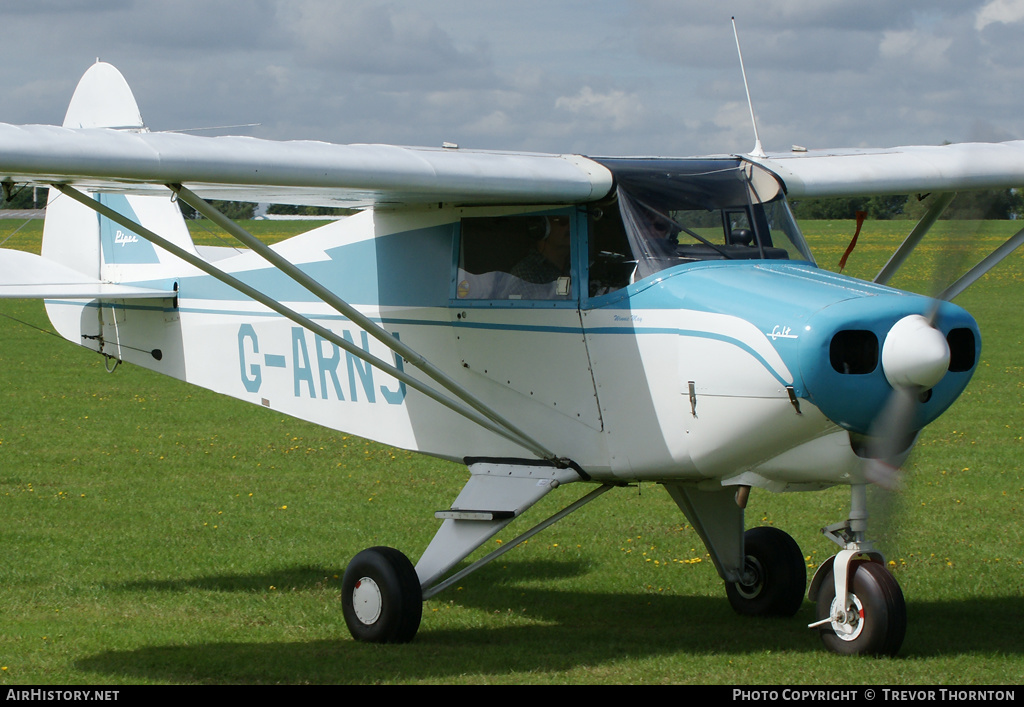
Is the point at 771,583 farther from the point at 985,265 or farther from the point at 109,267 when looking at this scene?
the point at 109,267

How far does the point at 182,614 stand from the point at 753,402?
4.23m

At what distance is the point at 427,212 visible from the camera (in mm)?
7871

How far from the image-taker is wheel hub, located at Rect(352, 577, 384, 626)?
24.3 feet

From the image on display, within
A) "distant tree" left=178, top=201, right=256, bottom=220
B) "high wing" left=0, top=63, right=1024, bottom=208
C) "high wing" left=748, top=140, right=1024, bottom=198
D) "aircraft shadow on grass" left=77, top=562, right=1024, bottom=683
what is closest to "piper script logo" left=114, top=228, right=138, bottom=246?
"distant tree" left=178, top=201, right=256, bottom=220

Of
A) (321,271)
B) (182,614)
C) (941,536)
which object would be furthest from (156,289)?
(941,536)

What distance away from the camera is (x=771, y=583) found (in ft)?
27.2

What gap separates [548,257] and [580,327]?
503 mm

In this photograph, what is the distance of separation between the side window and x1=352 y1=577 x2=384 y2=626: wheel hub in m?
1.85

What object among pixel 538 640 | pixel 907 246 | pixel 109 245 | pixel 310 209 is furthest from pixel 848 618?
pixel 310 209

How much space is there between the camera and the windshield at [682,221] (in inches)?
274

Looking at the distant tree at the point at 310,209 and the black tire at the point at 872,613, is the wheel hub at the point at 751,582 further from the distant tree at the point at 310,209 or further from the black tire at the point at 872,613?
the distant tree at the point at 310,209

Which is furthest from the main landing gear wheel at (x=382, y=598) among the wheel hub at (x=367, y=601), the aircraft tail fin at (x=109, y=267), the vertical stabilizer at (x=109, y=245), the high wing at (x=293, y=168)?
the vertical stabilizer at (x=109, y=245)

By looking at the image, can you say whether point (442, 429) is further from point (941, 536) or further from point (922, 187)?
point (941, 536)

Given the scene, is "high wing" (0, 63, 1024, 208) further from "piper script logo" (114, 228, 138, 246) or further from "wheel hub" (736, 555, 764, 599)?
"piper script logo" (114, 228, 138, 246)
